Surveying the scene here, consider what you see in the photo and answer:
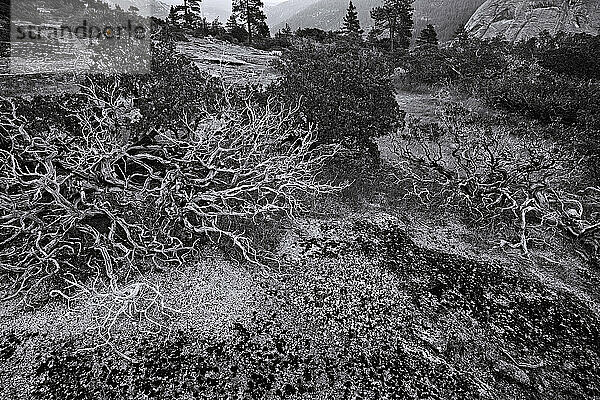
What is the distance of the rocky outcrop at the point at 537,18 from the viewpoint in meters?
33.8

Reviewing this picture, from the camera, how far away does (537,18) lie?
35250 millimetres

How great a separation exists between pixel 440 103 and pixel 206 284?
1495 centimetres

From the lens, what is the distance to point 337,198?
10953 mm

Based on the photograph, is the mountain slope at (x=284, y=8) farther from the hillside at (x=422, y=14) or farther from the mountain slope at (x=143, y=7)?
the mountain slope at (x=143, y=7)

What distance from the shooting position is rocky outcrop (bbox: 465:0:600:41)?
111ft

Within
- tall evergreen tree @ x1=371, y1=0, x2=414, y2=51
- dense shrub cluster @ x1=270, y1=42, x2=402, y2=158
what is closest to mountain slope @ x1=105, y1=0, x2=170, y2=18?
dense shrub cluster @ x1=270, y1=42, x2=402, y2=158

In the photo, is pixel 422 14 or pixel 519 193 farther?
pixel 422 14

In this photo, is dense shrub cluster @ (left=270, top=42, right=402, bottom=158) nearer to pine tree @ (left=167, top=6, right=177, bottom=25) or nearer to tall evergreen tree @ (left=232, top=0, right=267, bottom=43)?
pine tree @ (left=167, top=6, right=177, bottom=25)

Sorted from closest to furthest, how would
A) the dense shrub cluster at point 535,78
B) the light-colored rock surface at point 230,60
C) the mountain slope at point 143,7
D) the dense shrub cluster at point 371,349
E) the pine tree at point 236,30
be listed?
the dense shrub cluster at point 371,349, the mountain slope at point 143,7, the dense shrub cluster at point 535,78, the light-colored rock surface at point 230,60, the pine tree at point 236,30

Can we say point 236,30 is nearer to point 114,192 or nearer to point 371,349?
point 114,192

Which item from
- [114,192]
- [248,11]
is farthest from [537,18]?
[114,192]

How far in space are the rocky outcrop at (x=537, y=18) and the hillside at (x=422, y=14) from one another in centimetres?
609

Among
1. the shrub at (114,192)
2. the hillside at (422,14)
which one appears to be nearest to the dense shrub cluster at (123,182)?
the shrub at (114,192)

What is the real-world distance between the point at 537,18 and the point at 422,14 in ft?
77.5
